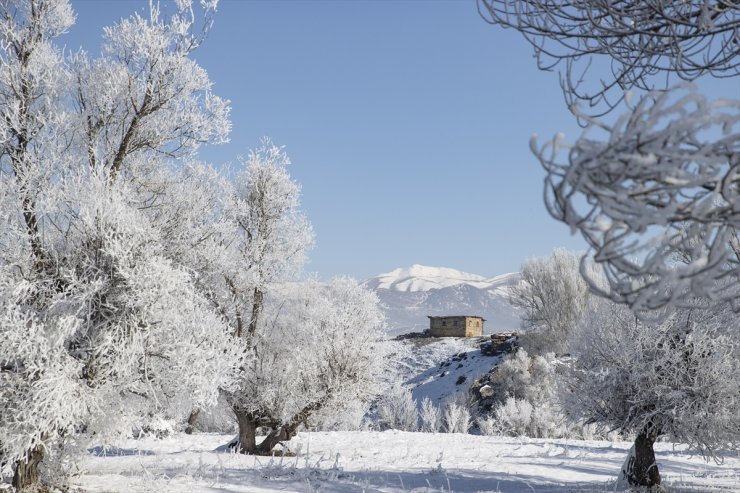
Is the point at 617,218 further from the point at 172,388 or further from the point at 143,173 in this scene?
the point at 143,173

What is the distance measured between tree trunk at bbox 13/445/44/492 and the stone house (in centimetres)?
5060

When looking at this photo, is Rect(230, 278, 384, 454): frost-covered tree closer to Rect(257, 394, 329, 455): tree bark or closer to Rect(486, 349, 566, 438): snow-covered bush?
Rect(257, 394, 329, 455): tree bark

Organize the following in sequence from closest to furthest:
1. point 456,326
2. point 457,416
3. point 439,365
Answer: point 457,416 < point 439,365 < point 456,326

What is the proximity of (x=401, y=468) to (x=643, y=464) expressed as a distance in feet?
14.6

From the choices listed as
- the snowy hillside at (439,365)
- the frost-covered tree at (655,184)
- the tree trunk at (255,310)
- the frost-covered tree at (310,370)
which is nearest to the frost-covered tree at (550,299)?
the snowy hillside at (439,365)

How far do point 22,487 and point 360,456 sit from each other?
780 cm

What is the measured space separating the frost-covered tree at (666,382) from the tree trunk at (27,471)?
327 inches

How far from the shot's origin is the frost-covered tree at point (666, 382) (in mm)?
9352

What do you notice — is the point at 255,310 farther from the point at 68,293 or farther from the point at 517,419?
the point at 517,419

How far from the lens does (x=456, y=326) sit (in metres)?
57.8

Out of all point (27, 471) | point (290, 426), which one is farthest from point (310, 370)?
point (27, 471)

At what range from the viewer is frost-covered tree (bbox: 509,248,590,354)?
1467 inches

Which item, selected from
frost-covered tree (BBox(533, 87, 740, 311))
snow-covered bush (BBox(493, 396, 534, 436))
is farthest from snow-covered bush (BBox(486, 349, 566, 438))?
frost-covered tree (BBox(533, 87, 740, 311))

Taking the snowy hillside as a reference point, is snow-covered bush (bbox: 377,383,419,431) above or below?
below
